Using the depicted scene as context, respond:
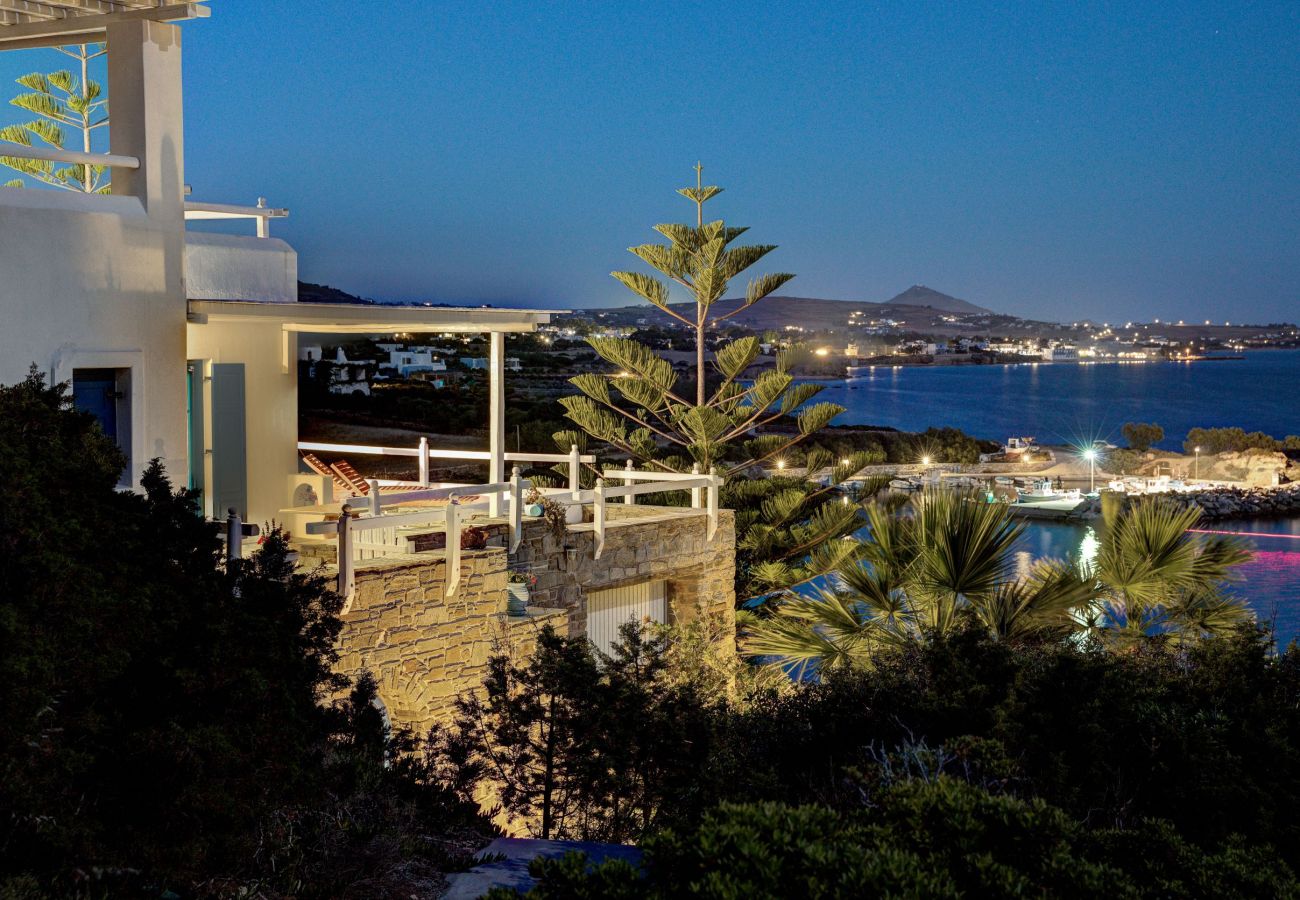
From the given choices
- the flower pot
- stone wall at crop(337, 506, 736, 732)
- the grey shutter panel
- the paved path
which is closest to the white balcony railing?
stone wall at crop(337, 506, 736, 732)

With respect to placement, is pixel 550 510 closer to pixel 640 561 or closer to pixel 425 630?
pixel 640 561

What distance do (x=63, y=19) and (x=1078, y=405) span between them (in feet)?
415

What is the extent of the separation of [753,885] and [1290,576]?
33567mm

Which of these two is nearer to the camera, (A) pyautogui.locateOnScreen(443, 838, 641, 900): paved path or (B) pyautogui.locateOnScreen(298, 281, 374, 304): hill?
(A) pyautogui.locateOnScreen(443, 838, 641, 900): paved path

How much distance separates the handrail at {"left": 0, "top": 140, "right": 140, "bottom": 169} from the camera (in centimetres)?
770

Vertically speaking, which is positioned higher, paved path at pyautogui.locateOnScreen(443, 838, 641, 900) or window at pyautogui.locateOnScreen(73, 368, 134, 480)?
window at pyautogui.locateOnScreen(73, 368, 134, 480)

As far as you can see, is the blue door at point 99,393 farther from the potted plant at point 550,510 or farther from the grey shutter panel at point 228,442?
the potted plant at point 550,510

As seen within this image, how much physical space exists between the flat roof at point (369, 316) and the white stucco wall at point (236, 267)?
0.31m

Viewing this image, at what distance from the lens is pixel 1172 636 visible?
962 cm

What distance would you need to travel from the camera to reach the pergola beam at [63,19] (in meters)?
8.45

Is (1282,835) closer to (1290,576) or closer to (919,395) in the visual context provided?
(1290,576)

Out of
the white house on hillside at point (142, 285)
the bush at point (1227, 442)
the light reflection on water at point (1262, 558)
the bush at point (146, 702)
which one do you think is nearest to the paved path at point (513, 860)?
the bush at point (146, 702)

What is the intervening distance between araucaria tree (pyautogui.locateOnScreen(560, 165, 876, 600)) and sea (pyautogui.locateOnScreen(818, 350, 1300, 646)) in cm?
2449

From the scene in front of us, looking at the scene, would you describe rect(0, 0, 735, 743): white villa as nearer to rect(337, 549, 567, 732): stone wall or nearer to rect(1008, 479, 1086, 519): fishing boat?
rect(337, 549, 567, 732): stone wall
